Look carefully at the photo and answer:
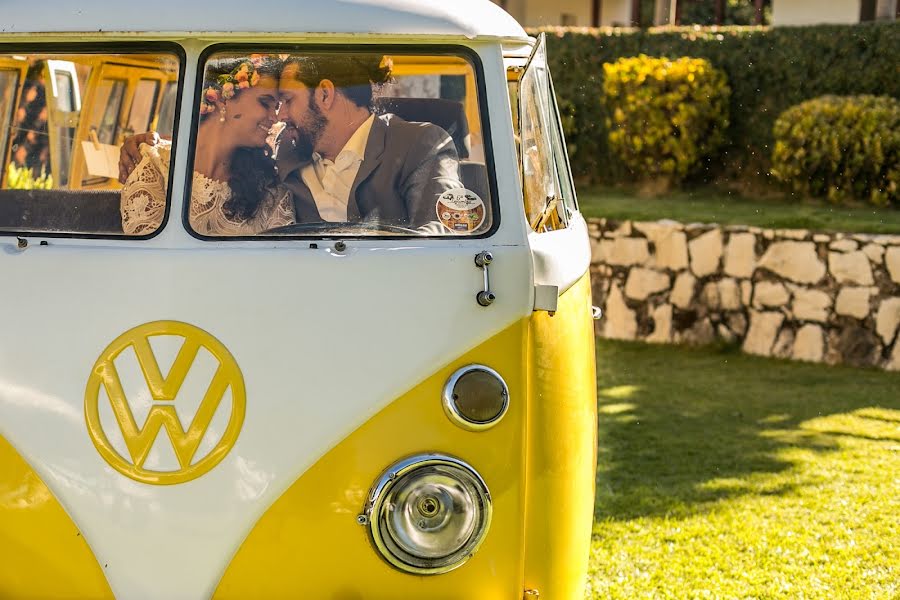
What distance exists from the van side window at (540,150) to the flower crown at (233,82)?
2.24ft

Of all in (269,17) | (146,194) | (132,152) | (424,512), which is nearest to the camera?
(424,512)

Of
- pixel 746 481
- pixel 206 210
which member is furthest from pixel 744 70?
pixel 206 210

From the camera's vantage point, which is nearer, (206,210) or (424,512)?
(424,512)

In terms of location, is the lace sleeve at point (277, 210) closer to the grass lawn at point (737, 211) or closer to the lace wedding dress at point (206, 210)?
the lace wedding dress at point (206, 210)

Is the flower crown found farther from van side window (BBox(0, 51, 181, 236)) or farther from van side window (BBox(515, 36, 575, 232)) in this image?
van side window (BBox(515, 36, 575, 232))

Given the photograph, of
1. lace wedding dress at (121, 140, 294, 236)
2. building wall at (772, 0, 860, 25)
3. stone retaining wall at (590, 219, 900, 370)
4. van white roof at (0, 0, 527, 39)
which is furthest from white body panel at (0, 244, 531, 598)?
building wall at (772, 0, 860, 25)

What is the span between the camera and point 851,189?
1070 cm

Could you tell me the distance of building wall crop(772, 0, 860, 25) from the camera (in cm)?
1750

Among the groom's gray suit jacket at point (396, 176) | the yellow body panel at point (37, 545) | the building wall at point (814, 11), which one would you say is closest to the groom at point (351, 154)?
the groom's gray suit jacket at point (396, 176)

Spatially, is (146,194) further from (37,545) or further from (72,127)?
(72,127)

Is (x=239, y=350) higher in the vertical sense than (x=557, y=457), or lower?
higher

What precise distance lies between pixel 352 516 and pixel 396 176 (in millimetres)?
846

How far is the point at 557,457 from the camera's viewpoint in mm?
2965

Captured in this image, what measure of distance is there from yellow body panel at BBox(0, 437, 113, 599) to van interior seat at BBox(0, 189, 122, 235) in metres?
0.57
